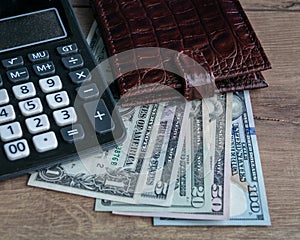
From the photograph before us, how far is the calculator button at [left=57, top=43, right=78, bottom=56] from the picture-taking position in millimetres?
596

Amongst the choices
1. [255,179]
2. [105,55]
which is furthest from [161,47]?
[255,179]

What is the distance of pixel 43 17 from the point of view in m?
0.62

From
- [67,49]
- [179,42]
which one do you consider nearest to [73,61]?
[67,49]

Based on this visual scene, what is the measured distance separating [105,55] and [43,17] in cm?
8

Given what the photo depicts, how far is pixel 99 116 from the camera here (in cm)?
56

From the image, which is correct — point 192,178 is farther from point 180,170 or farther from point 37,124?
point 37,124

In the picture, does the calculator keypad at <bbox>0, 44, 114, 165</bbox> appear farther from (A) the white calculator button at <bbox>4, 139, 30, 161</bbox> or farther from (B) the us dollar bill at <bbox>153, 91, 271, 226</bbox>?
(B) the us dollar bill at <bbox>153, 91, 271, 226</bbox>

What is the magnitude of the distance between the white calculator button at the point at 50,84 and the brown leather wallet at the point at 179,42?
64 millimetres

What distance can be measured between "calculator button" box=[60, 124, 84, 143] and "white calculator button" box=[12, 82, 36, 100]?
0.05 meters

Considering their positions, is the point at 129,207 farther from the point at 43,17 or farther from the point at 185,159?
the point at 43,17

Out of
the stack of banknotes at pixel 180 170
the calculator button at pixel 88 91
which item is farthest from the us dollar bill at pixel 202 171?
the calculator button at pixel 88 91

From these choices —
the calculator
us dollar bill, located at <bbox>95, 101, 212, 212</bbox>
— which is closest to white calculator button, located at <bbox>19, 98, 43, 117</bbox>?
the calculator

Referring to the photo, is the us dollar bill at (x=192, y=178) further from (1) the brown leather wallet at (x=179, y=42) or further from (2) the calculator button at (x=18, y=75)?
(2) the calculator button at (x=18, y=75)

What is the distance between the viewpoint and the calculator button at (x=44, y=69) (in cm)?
58
